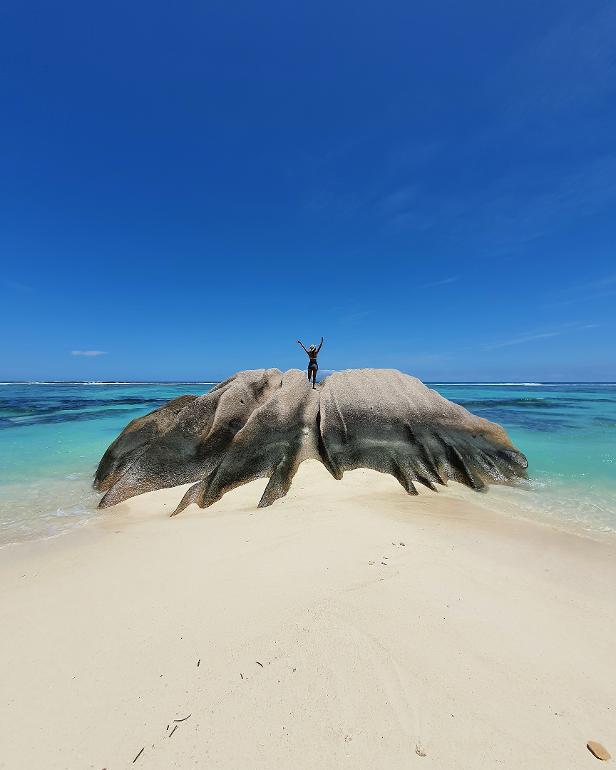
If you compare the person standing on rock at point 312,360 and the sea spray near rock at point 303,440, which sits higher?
the person standing on rock at point 312,360

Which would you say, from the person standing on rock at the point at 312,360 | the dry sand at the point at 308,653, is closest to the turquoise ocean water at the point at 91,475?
the dry sand at the point at 308,653

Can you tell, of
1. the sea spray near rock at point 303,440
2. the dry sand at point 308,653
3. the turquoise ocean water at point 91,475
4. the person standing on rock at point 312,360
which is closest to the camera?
the dry sand at point 308,653

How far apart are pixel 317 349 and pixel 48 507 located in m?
8.11

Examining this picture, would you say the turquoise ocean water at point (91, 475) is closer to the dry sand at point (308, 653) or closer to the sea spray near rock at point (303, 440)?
the sea spray near rock at point (303, 440)

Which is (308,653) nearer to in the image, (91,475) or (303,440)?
(303,440)

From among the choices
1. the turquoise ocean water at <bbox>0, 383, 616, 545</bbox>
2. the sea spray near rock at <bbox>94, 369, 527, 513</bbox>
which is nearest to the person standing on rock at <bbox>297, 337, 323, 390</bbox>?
the sea spray near rock at <bbox>94, 369, 527, 513</bbox>

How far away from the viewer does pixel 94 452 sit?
42.1ft

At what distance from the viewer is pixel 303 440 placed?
28.0 feet

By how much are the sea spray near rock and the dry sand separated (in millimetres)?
2810

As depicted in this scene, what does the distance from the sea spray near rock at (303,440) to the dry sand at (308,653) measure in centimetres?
281

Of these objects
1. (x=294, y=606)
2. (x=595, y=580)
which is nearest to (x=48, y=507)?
(x=294, y=606)

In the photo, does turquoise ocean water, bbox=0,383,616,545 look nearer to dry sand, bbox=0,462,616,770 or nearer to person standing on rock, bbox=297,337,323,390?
dry sand, bbox=0,462,616,770

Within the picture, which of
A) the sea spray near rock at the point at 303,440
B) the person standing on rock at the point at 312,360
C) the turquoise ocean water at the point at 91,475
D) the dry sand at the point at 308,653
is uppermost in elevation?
the person standing on rock at the point at 312,360

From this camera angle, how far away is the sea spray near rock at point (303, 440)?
7.95 m
